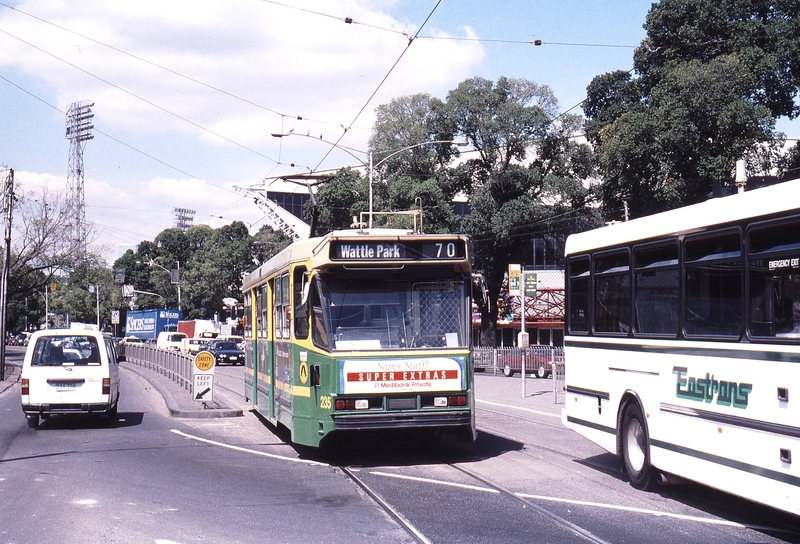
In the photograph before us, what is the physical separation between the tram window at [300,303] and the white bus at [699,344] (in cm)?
367

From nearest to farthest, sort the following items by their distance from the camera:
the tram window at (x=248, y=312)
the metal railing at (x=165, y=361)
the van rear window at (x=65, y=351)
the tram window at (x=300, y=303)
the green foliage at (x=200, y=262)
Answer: the tram window at (x=300, y=303) → the van rear window at (x=65, y=351) → the tram window at (x=248, y=312) → the metal railing at (x=165, y=361) → the green foliage at (x=200, y=262)

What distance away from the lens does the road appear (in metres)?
7.91

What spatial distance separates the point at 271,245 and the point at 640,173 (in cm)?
4933

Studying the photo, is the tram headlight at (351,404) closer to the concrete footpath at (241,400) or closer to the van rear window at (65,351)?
the van rear window at (65,351)

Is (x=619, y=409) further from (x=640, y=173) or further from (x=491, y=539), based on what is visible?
(x=640, y=173)

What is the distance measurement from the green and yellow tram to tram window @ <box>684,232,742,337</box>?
11.8ft

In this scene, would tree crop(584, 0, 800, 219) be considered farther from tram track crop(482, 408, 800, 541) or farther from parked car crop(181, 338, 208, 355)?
parked car crop(181, 338, 208, 355)

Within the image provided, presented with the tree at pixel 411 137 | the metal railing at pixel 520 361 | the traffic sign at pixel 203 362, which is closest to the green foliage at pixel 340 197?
the tree at pixel 411 137

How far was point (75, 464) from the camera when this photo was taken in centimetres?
1219

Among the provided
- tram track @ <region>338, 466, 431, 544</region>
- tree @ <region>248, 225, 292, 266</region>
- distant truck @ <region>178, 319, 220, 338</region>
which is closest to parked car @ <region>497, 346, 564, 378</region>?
tram track @ <region>338, 466, 431, 544</region>

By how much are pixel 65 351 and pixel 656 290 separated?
1197 centimetres

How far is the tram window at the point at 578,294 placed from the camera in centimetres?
1195

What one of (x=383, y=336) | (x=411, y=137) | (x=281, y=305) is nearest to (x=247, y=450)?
(x=281, y=305)

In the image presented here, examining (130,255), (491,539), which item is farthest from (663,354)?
(130,255)
